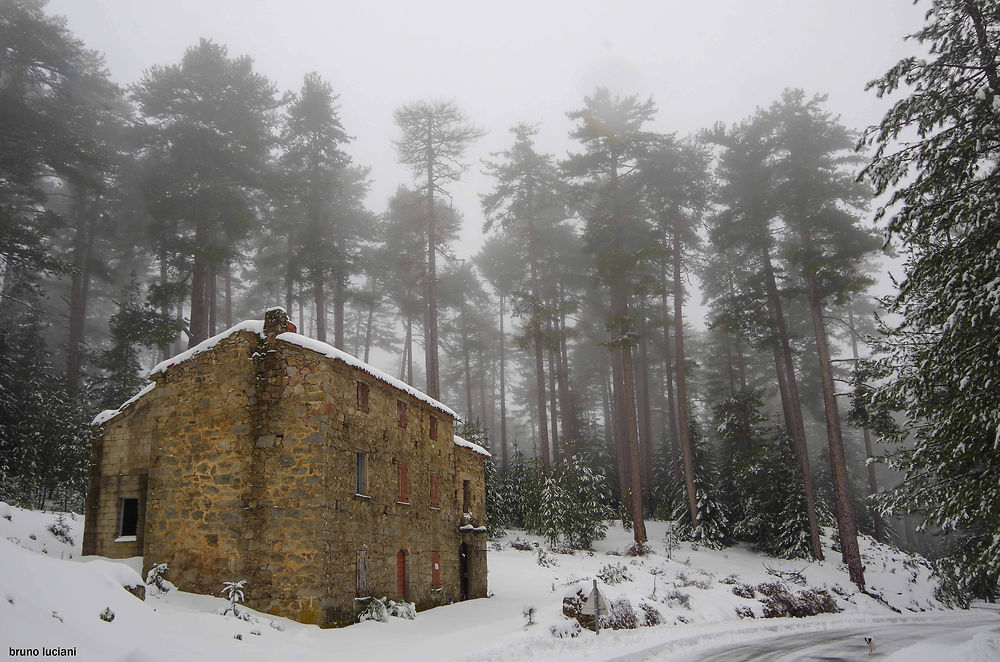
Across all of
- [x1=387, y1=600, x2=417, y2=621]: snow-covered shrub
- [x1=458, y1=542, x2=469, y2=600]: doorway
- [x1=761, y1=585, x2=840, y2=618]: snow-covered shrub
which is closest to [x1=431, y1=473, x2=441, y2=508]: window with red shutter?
[x1=458, y1=542, x2=469, y2=600]: doorway

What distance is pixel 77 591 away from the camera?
9039 millimetres

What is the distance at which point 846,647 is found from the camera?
15312 mm

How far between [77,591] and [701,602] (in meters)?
17.9

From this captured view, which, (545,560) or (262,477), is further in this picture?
(545,560)

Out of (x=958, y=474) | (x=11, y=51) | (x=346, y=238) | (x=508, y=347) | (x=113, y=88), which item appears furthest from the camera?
(x=508, y=347)

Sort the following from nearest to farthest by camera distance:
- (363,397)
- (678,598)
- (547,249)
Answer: (363,397) < (678,598) < (547,249)

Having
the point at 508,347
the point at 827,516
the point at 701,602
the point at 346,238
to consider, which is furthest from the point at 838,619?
the point at 508,347

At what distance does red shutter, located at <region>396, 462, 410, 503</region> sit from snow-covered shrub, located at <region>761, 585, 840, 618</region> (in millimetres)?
13125

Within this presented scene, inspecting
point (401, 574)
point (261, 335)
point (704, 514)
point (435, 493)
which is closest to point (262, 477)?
point (261, 335)

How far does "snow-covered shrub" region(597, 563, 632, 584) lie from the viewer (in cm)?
2025

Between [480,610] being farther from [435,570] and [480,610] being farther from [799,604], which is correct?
[799,604]

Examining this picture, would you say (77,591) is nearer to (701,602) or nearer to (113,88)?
(701,602)

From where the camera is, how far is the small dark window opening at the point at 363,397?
1633cm

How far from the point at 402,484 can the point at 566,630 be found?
239 inches
